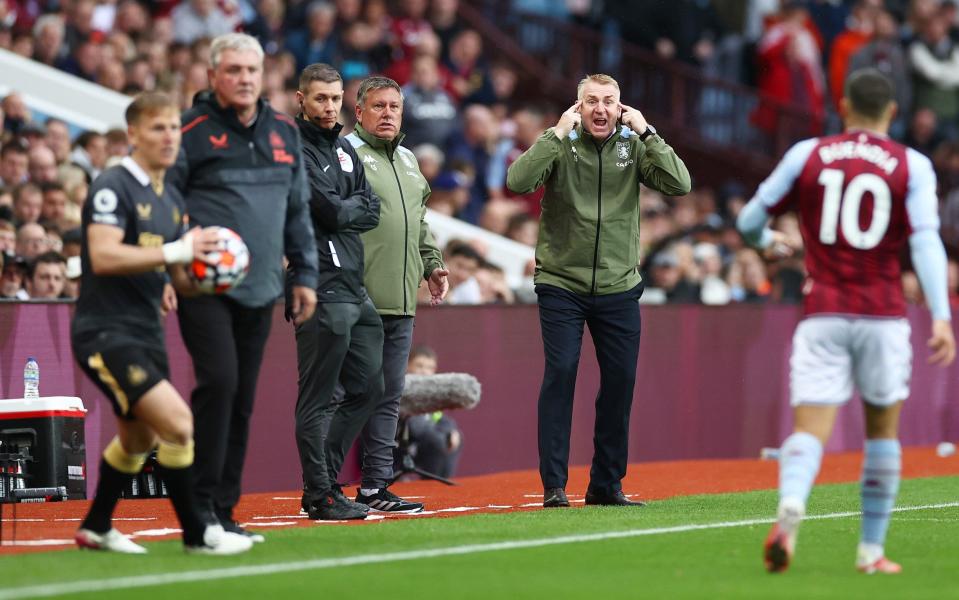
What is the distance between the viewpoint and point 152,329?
7.43 meters

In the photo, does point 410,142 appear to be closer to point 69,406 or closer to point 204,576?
point 69,406

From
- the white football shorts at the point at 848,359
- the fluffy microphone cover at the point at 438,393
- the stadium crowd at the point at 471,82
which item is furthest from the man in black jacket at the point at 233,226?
the fluffy microphone cover at the point at 438,393

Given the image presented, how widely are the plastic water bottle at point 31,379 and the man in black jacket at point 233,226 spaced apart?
285 centimetres

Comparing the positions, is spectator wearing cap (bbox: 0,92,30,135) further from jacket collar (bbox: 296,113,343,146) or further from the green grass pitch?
the green grass pitch

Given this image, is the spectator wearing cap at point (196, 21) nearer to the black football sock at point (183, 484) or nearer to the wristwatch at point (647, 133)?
the wristwatch at point (647, 133)

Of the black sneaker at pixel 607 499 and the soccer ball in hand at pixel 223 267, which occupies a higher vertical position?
the soccer ball in hand at pixel 223 267

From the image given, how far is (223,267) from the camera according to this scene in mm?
7328

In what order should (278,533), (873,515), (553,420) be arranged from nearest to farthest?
(873,515), (278,533), (553,420)

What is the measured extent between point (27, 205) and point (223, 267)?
6.34 m

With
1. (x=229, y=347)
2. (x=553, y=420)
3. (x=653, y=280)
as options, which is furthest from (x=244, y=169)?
(x=653, y=280)

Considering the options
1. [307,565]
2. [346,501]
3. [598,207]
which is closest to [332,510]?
[346,501]

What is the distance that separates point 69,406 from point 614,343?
3.05 meters

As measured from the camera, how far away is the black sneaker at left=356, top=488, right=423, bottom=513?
9883mm

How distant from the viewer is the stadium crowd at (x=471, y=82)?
47.3ft
